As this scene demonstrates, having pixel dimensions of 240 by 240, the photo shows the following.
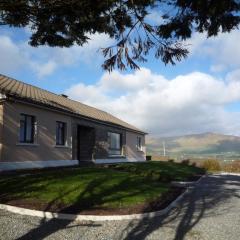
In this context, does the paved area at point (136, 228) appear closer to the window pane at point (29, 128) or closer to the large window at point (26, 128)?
the large window at point (26, 128)

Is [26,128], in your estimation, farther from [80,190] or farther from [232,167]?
[232,167]

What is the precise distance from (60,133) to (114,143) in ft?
34.5

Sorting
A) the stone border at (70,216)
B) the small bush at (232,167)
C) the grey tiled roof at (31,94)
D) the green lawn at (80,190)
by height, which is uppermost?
the grey tiled roof at (31,94)

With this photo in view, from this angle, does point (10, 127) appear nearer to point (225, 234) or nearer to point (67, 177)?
point (67, 177)

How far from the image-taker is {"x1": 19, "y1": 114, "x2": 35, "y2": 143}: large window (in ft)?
68.6

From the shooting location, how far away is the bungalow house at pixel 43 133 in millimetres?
19547

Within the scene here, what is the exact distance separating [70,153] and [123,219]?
50.2ft

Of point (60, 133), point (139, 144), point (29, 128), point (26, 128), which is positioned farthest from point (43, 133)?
point (139, 144)

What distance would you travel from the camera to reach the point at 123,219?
35.2ft

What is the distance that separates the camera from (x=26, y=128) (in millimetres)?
21328

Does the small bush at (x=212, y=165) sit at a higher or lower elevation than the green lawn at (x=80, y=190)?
higher

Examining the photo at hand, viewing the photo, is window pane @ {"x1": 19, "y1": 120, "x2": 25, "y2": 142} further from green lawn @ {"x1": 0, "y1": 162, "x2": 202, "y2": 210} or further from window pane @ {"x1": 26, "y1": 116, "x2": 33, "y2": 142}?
Answer: green lawn @ {"x1": 0, "y1": 162, "x2": 202, "y2": 210}

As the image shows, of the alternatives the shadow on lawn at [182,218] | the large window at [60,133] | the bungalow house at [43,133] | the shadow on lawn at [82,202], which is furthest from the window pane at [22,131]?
the shadow on lawn at [182,218]

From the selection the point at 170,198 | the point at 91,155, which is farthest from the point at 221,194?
the point at 91,155
